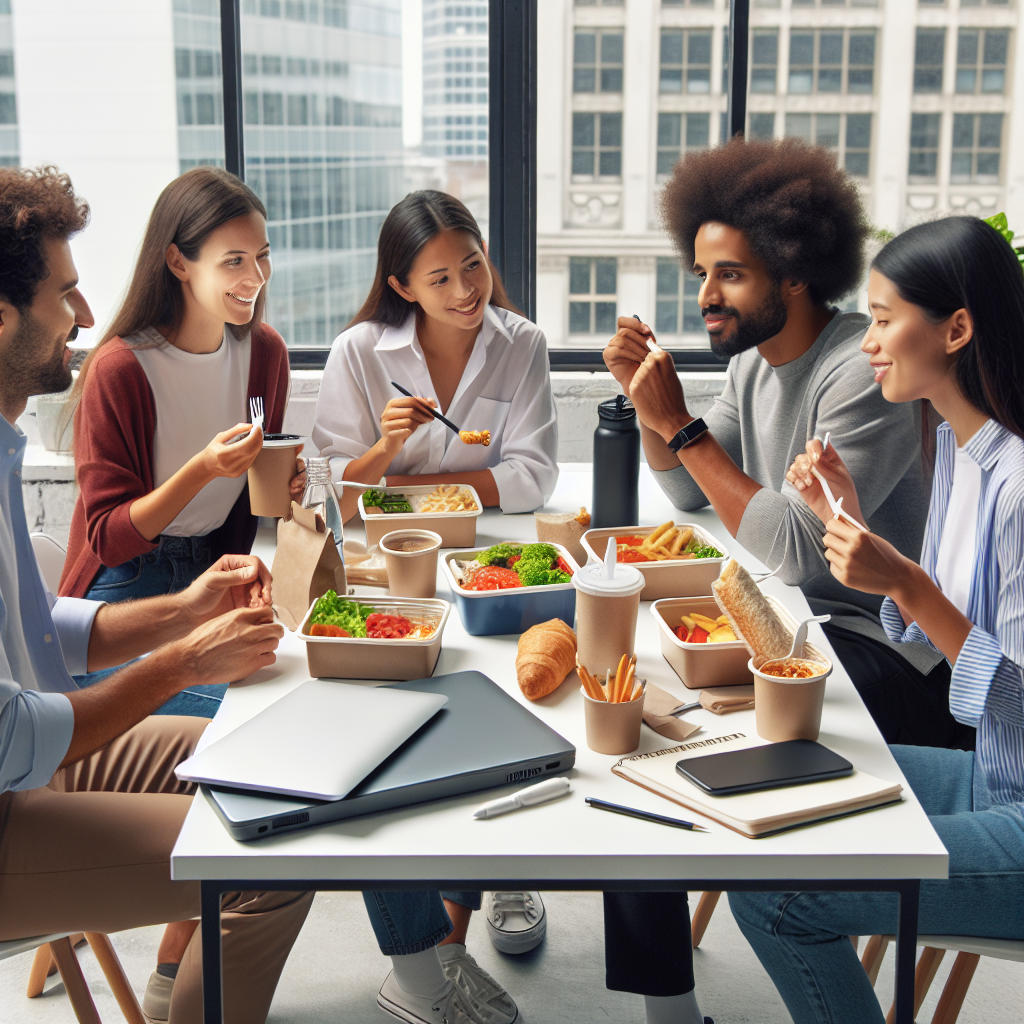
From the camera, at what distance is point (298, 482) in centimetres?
188

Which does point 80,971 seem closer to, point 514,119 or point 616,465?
point 616,465

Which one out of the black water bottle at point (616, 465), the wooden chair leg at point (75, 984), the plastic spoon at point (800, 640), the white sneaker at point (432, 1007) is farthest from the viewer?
the black water bottle at point (616, 465)

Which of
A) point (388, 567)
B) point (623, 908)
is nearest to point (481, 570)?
point (388, 567)

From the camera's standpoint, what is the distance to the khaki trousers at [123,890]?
1.30m

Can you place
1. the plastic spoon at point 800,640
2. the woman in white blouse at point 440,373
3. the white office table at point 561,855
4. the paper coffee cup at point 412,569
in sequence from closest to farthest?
the white office table at point 561,855, the plastic spoon at point 800,640, the paper coffee cup at point 412,569, the woman in white blouse at point 440,373

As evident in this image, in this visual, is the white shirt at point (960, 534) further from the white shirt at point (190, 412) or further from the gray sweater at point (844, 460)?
the white shirt at point (190, 412)

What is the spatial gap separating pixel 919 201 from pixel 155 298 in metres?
2.76

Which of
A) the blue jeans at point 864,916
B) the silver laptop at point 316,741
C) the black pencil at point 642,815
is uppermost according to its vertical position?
the silver laptop at point 316,741

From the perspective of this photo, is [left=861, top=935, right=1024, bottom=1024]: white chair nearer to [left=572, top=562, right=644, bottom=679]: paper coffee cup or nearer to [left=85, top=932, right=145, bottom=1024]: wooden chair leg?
[left=572, top=562, right=644, bottom=679]: paper coffee cup

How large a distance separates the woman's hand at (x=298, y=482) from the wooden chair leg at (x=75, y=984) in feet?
2.68

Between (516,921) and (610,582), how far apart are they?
107 centimetres

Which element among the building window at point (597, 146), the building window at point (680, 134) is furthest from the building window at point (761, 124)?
the building window at point (597, 146)

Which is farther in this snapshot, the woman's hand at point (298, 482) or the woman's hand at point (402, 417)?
the woman's hand at point (402, 417)

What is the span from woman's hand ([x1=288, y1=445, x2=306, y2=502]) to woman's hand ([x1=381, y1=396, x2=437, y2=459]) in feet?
0.86
